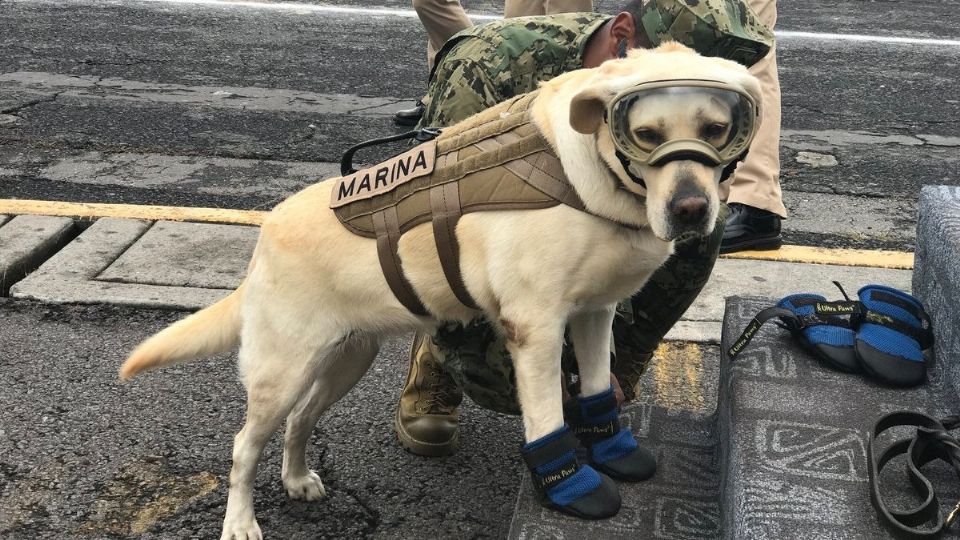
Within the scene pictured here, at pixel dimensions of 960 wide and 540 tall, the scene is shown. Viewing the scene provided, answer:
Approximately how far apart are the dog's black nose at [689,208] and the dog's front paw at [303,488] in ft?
4.39

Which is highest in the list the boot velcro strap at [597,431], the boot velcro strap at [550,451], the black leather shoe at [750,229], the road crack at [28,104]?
the boot velcro strap at [550,451]

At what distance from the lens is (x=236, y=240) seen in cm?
455

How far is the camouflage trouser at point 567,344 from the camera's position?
109 inches

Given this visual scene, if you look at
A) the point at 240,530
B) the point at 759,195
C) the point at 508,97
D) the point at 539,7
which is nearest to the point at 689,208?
the point at 508,97

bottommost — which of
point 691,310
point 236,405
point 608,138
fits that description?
point 691,310

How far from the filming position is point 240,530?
2.62m

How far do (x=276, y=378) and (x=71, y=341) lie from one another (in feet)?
4.95

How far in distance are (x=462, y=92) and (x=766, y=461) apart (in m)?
1.25

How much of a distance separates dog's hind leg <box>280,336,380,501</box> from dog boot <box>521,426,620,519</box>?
56cm

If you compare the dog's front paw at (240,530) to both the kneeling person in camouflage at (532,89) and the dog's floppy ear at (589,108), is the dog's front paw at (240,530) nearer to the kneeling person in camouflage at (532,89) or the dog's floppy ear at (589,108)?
the kneeling person in camouflage at (532,89)

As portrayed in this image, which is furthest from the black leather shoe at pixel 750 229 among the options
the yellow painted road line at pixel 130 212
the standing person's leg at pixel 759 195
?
the yellow painted road line at pixel 130 212

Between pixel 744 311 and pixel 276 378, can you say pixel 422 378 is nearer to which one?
pixel 276 378

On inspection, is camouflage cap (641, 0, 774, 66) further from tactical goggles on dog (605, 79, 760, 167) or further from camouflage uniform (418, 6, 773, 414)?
tactical goggles on dog (605, 79, 760, 167)

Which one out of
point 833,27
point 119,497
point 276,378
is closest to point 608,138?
point 276,378
